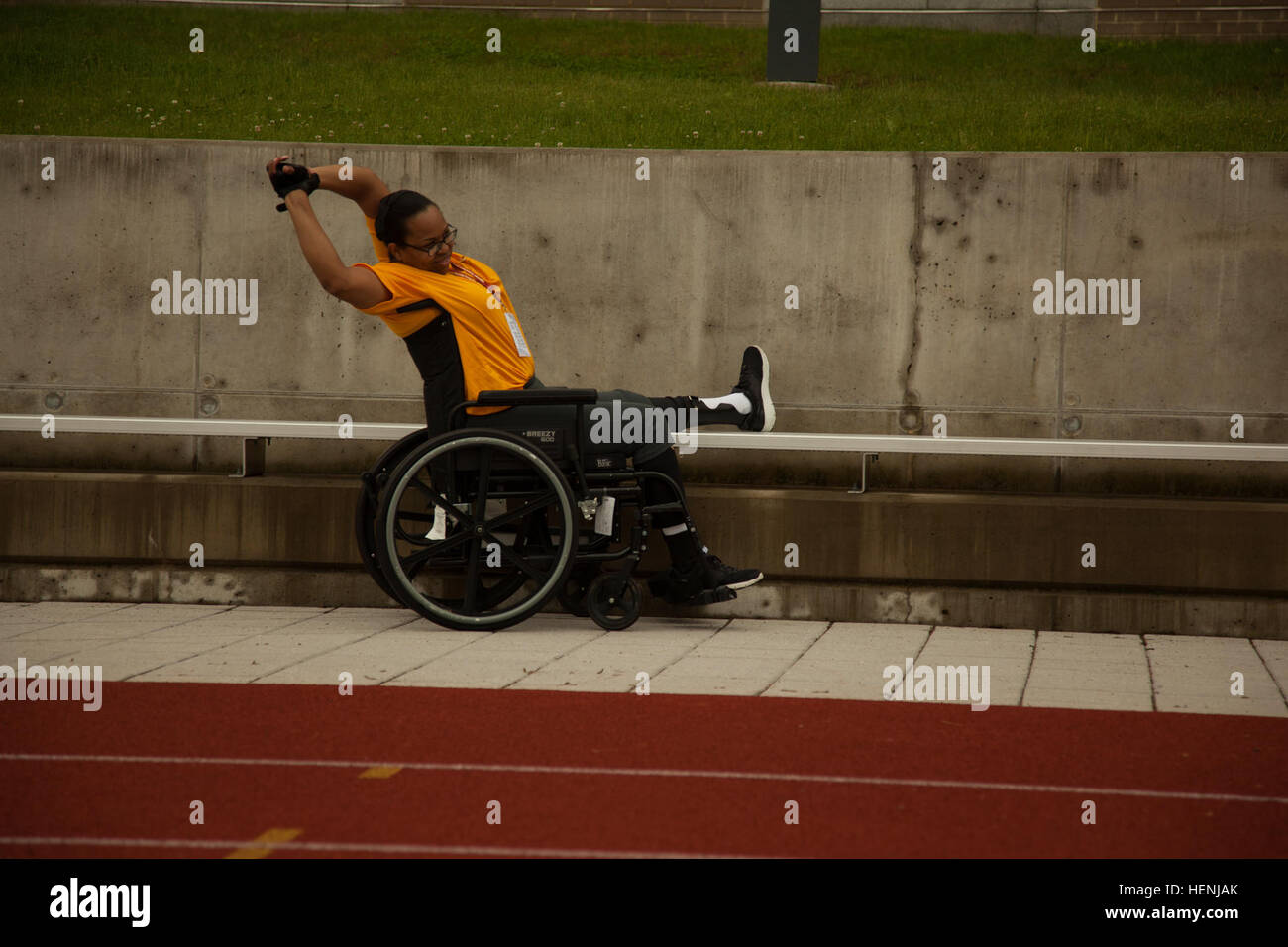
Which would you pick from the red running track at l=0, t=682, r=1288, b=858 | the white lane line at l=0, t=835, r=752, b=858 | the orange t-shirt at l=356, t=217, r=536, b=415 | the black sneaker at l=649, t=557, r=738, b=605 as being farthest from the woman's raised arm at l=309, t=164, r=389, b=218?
the white lane line at l=0, t=835, r=752, b=858

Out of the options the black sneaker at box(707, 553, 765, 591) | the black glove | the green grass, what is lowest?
the black sneaker at box(707, 553, 765, 591)

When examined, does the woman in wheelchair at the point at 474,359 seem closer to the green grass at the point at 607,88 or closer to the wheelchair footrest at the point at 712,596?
the wheelchair footrest at the point at 712,596

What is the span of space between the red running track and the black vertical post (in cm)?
718

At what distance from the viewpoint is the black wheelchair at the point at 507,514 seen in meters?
5.53

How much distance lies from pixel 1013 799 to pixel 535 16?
49.4 ft

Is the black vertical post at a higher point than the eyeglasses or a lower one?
higher

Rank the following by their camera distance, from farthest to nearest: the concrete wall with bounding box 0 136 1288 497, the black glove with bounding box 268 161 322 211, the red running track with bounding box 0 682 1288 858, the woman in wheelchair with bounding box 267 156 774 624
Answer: the concrete wall with bounding box 0 136 1288 497 → the woman in wheelchair with bounding box 267 156 774 624 → the black glove with bounding box 268 161 322 211 → the red running track with bounding box 0 682 1288 858

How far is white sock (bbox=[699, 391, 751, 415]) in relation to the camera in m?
5.96

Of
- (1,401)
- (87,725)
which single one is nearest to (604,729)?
(87,725)

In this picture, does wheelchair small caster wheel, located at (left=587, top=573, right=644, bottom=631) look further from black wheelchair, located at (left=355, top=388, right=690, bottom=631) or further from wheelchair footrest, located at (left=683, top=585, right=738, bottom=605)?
wheelchair footrest, located at (left=683, top=585, right=738, bottom=605)

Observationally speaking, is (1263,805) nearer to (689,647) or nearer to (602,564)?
(689,647)

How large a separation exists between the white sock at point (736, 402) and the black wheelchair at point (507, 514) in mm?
398

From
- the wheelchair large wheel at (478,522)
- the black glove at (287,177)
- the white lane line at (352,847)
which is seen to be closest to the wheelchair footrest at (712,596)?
the wheelchair large wheel at (478,522)

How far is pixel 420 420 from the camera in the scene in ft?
23.8
